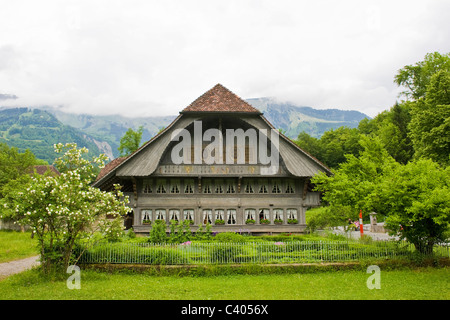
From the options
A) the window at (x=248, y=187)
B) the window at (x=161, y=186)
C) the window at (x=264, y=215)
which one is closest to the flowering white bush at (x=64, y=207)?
the window at (x=161, y=186)

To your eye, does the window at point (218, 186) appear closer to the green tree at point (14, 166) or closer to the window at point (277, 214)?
the window at point (277, 214)

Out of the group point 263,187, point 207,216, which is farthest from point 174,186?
point 263,187

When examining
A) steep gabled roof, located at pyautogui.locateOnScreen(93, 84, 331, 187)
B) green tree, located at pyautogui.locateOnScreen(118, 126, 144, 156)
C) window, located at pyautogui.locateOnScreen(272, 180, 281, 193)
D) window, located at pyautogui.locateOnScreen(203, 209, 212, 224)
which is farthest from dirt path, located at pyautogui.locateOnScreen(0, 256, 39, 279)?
green tree, located at pyautogui.locateOnScreen(118, 126, 144, 156)

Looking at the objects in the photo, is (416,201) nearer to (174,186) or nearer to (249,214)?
(249,214)

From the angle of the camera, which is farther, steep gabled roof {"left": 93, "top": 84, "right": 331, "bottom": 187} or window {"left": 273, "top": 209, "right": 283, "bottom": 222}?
window {"left": 273, "top": 209, "right": 283, "bottom": 222}

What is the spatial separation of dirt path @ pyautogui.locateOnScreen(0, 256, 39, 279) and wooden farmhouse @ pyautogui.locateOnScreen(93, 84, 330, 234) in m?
7.36

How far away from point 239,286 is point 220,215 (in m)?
13.2

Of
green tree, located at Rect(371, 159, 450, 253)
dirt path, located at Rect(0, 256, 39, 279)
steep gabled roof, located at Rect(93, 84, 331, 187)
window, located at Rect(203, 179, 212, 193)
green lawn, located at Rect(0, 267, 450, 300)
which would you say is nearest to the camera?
green lawn, located at Rect(0, 267, 450, 300)

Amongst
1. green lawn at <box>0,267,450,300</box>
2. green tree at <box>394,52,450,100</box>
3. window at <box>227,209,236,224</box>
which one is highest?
green tree at <box>394,52,450,100</box>

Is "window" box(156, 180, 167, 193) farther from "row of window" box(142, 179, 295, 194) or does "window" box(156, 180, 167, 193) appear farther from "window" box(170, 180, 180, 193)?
"window" box(170, 180, 180, 193)

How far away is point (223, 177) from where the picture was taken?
86.6 feet

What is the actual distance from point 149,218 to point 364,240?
53.0ft

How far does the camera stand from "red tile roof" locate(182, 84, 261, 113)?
1005 inches

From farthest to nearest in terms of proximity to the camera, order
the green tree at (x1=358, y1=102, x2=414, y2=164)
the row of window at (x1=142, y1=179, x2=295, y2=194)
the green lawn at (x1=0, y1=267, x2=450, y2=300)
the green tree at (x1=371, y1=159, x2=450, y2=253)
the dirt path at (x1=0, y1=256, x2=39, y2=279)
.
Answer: the green tree at (x1=358, y1=102, x2=414, y2=164), the row of window at (x1=142, y1=179, x2=295, y2=194), the dirt path at (x1=0, y1=256, x2=39, y2=279), the green tree at (x1=371, y1=159, x2=450, y2=253), the green lawn at (x1=0, y1=267, x2=450, y2=300)
